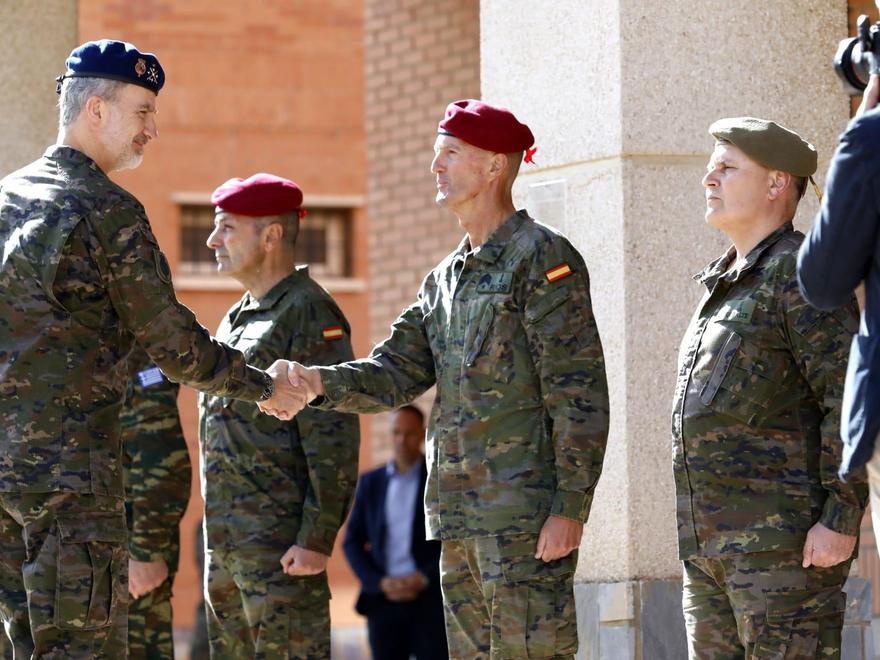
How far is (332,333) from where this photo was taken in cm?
593

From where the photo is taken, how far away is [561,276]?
4.91m

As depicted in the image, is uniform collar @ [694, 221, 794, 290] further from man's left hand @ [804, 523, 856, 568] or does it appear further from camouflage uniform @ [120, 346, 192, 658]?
camouflage uniform @ [120, 346, 192, 658]

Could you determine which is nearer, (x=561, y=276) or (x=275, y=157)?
(x=561, y=276)

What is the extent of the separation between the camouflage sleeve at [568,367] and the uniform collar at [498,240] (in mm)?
136

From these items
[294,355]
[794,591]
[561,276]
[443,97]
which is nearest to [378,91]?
[443,97]

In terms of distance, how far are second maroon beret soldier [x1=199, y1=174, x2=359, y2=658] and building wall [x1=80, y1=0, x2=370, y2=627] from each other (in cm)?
938

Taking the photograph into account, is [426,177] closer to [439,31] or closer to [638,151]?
[439,31]

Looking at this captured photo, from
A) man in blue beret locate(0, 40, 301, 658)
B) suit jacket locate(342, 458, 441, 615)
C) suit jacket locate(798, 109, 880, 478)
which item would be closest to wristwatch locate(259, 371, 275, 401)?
man in blue beret locate(0, 40, 301, 658)

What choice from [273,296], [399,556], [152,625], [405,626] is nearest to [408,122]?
[399,556]

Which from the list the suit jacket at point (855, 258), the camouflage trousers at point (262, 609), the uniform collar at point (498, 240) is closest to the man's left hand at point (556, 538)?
the uniform collar at point (498, 240)

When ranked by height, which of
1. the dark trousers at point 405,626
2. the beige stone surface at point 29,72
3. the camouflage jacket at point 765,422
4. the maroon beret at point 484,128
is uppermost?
the beige stone surface at point 29,72

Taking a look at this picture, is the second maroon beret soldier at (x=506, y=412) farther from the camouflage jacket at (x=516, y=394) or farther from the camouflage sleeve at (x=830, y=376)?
the camouflage sleeve at (x=830, y=376)

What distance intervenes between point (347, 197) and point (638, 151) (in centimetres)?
1071

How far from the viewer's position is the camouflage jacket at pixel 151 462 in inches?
248
